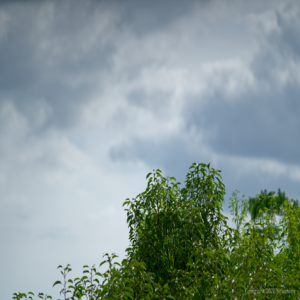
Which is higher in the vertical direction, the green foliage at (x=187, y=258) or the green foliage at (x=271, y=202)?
the green foliage at (x=271, y=202)

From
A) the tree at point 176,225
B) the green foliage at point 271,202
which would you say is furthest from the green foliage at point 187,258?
the green foliage at point 271,202

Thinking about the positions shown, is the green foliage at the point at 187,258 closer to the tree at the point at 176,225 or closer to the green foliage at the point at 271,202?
the tree at the point at 176,225

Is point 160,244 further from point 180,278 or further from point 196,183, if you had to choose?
point 196,183

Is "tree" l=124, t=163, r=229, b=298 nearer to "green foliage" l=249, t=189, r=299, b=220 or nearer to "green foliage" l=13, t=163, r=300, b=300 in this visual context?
"green foliage" l=13, t=163, r=300, b=300

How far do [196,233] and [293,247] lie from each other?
573 cm

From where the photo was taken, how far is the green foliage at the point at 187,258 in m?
5.75

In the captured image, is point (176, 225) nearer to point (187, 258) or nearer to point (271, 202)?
point (187, 258)

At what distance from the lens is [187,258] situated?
6949 millimetres

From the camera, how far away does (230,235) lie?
307 inches

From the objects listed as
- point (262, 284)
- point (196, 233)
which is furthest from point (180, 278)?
point (262, 284)

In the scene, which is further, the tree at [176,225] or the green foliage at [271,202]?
the green foliage at [271,202]

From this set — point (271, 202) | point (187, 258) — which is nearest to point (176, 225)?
point (187, 258)

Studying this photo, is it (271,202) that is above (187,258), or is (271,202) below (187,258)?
above

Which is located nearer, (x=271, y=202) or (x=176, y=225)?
(x=176, y=225)
